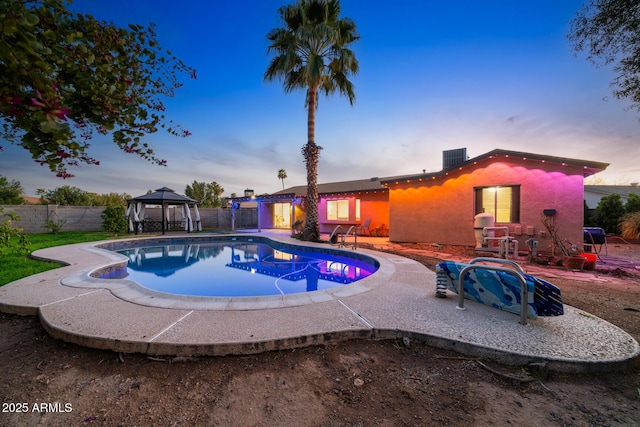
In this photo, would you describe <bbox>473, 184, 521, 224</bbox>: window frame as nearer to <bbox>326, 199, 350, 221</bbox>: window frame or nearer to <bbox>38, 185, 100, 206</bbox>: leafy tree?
<bbox>326, 199, 350, 221</bbox>: window frame

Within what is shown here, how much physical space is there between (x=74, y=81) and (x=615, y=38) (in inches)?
355

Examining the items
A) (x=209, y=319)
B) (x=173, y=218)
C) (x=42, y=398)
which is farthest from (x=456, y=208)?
(x=173, y=218)

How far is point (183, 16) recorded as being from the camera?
695cm

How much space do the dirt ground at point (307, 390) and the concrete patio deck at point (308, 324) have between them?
120 millimetres

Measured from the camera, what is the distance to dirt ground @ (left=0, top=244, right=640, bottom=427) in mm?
1772

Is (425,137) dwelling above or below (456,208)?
above

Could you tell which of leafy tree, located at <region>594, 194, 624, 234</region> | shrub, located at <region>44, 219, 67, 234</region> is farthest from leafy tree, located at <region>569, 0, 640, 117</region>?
shrub, located at <region>44, 219, 67, 234</region>

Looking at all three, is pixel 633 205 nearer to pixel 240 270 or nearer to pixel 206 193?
pixel 240 270

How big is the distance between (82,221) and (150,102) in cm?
2159

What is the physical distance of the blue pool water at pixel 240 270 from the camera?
20.7ft

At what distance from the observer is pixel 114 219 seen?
15.3 m

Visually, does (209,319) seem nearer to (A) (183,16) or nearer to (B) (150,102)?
(B) (150,102)

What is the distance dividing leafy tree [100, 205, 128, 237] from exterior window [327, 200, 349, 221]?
45.7 feet

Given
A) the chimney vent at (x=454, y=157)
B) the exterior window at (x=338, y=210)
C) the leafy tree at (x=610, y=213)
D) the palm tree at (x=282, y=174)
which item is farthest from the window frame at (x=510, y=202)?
the palm tree at (x=282, y=174)
